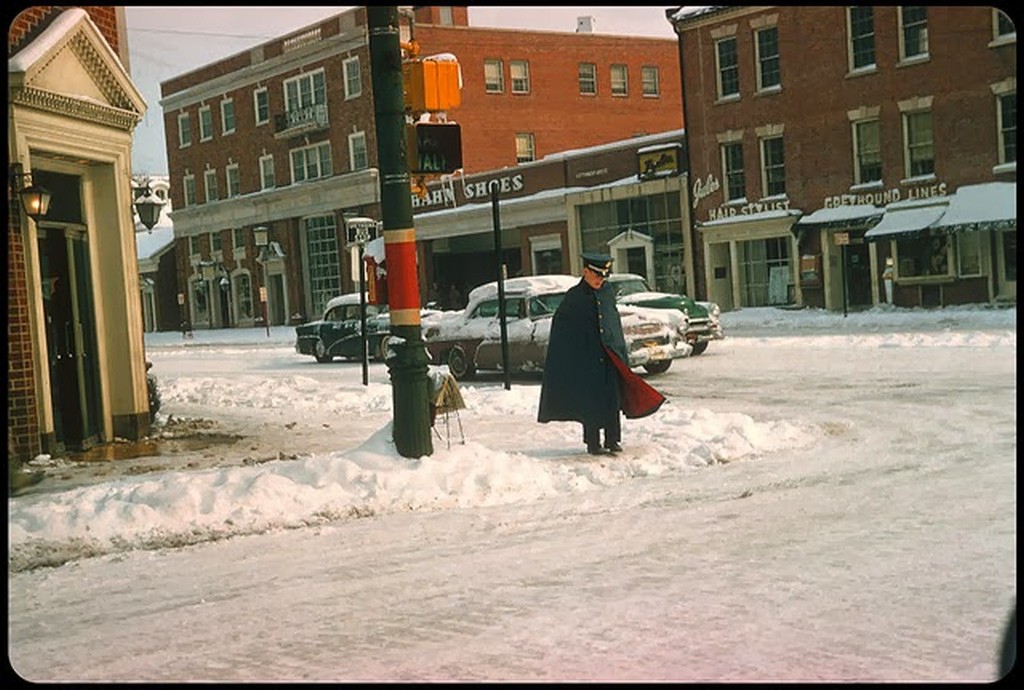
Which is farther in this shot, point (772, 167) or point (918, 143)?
point (772, 167)

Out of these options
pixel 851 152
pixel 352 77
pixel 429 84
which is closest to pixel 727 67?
pixel 851 152

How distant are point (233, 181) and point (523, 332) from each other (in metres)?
18.6

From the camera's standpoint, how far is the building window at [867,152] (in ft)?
97.9

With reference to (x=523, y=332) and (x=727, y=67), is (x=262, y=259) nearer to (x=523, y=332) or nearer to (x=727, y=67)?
(x=727, y=67)

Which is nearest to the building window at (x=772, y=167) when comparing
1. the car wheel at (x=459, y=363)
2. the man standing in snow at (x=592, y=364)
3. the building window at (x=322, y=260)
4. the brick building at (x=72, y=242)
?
the building window at (x=322, y=260)

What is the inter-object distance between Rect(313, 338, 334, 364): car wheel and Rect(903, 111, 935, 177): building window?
50.1 ft

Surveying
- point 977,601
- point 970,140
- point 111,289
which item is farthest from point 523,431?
point 970,140

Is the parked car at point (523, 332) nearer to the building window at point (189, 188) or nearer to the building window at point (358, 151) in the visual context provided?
the building window at point (189, 188)

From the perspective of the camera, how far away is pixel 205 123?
33.0 metres

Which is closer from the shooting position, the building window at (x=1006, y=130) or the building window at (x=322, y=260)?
the building window at (x=1006, y=130)

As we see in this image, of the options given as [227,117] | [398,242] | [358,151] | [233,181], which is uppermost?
[227,117]

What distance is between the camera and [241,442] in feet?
39.3

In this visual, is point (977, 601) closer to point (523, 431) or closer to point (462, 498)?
point (462, 498)

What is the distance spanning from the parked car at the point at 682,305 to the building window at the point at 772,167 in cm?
1176
